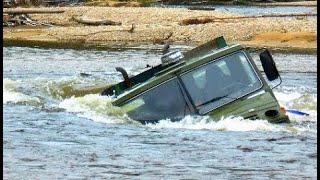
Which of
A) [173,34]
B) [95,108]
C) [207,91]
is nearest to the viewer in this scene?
[207,91]

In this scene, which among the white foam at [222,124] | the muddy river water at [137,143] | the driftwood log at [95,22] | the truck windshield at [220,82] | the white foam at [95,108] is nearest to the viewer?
the muddy river water at [137,143]

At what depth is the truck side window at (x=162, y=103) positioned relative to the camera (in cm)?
1416

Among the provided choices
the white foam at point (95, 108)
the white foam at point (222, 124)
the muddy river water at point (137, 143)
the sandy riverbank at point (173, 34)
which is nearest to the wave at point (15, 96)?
the muddy river water at point (137, 143)

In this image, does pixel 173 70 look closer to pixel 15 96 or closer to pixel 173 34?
pixel 15 96

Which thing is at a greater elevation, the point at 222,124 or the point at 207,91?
the point at 207,91

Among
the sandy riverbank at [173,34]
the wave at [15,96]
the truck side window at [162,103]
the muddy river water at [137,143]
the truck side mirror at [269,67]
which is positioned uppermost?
the sandy riverbank at [173,34]

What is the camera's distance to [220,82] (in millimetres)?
14281

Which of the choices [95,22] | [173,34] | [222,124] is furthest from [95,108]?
[95,22]

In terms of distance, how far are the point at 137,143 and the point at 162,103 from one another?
3.46 ft

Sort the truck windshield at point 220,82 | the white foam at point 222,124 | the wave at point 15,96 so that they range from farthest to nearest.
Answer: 1. the wave at point 15,96
2. the truck windshield at point 220,82
3. the white foam at point 222,124

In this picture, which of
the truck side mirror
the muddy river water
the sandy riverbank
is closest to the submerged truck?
the muddy river water

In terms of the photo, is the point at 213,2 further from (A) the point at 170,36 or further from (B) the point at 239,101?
(B) the point at 239,101

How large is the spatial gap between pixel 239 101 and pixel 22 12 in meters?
43.1

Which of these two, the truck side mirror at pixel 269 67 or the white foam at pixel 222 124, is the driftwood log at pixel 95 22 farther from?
the truck side mirror at pixel 269 67
